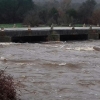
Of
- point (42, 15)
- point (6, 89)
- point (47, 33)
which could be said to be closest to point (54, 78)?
point (6, 89)

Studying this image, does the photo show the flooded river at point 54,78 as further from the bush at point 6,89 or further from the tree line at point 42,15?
the tree line at point 42,15

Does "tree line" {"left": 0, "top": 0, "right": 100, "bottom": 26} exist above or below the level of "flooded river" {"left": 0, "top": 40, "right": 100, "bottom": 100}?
above

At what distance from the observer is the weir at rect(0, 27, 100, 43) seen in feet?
146

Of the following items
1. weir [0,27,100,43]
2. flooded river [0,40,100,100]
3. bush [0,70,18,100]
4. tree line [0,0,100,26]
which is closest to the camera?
bush [0,70,18,100]

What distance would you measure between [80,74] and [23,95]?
639 centimetres

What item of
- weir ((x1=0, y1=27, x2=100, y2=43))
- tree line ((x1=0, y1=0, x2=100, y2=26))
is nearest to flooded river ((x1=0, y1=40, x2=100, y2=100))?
weir ((x1=0, y1=27, x2=100, y2=43))

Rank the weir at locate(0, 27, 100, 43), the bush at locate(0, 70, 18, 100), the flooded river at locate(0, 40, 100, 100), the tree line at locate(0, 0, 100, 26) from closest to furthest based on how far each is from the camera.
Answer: the bush at locate(0, 70, 18, 100) < the flooded river at locate(0, 40, 100, 100) < the weir at locate(0, 27, 100, 43) < the tree line at locate(0, 0, 100, 26)

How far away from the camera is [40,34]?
46094mm

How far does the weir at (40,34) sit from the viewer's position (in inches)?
1748

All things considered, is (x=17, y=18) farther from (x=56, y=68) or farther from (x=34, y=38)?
(x=56, y=68)

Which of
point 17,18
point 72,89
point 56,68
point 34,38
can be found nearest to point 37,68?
point 56,68

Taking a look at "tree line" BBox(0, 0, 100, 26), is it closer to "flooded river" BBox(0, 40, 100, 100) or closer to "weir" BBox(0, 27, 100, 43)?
"weir" BBox(0, 27, 100, 43)

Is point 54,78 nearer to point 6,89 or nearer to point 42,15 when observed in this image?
point 6,89

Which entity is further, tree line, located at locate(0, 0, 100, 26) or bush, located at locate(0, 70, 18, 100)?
tree line, located at locate(0, 0, 100, 26)
